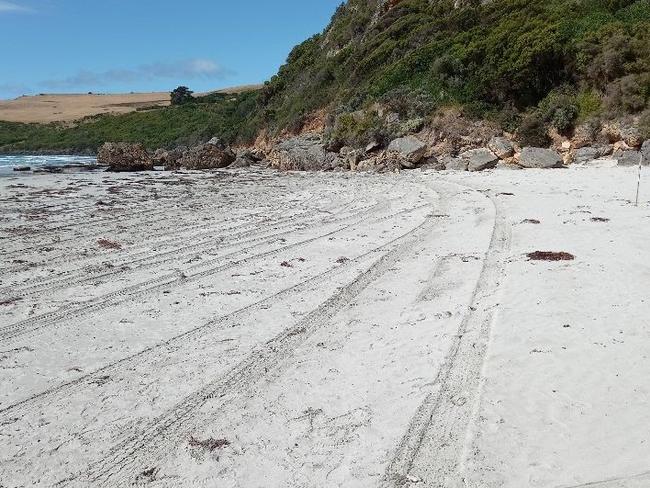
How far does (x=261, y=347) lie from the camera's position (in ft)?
16.7

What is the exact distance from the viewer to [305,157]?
28.3 meters

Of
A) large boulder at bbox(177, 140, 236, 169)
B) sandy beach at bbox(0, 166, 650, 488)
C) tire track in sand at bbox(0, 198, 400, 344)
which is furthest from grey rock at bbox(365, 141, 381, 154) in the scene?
tire track in sand at bbox(0, 198, 400, 344)

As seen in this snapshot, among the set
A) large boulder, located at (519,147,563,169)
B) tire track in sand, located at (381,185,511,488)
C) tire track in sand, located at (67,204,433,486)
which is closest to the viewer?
tire track in sand, located at (381,185,511,488)

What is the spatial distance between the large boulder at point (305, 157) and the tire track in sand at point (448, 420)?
21.5 m

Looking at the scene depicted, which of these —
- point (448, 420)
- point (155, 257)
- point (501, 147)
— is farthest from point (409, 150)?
point (448, 420)

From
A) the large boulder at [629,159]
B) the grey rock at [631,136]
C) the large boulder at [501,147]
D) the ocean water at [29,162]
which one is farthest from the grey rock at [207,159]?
the large boulder at [629,159]

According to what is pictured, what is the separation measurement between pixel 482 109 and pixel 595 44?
5438 mm

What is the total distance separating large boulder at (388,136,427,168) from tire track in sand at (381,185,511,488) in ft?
58.8

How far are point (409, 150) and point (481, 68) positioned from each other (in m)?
7.18

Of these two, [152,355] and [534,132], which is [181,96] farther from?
[152,355]

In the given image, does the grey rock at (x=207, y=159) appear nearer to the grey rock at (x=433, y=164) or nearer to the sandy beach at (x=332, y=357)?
the grey rock at (x=433, y=164)

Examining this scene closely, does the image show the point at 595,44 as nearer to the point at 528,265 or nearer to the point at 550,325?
the point at 528,265

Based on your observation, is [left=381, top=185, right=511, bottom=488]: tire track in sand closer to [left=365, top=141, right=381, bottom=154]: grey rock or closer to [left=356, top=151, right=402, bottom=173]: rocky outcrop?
[left=356, top=151, right=402, bottom=173]: rocky outcrop

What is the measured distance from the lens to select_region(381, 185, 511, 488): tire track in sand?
3195 mm
